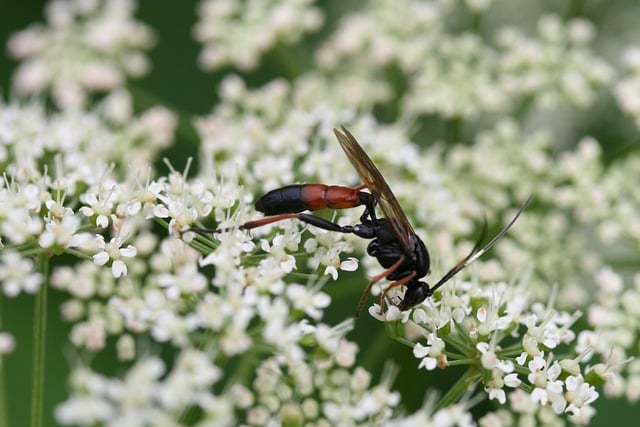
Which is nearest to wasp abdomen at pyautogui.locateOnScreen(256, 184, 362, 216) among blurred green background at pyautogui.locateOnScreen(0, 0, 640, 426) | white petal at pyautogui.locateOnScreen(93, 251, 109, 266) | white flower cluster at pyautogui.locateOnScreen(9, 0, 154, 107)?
white petal at pyautogui.locateOnScreen(93, 251, 109, 266)

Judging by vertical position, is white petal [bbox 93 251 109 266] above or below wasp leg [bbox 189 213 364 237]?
below

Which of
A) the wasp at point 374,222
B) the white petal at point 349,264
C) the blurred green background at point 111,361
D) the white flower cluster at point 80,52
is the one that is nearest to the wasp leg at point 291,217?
the wasp at point 374,222

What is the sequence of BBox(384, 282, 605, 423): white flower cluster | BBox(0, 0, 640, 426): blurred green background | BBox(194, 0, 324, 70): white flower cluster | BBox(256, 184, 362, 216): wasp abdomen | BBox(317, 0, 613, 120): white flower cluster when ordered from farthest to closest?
BBox(194, 0, 324, 70): white flower cluster, BBox(317, 0, 613, 120): white flower cluster, BBox(0, 0, 640, 426): blurred green background, BBox(256, 184, 362, 216): wasp abdomen, BBox(384, 282, 605, 423): white flower cluster

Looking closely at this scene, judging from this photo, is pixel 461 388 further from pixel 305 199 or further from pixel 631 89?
pixel 631 89

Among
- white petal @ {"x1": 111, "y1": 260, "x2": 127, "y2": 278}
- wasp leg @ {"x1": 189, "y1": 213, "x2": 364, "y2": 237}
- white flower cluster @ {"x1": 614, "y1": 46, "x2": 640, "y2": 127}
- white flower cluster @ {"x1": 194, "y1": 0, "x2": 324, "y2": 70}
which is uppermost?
white flower cluster @ {"x1": 194, "y1": 0, "x2": 324, "y2": 70}

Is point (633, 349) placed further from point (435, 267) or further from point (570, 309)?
point (435, 267)

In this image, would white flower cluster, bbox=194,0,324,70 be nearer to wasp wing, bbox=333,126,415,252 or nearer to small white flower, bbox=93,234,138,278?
wasp wing, bbox=333,126,415,252
